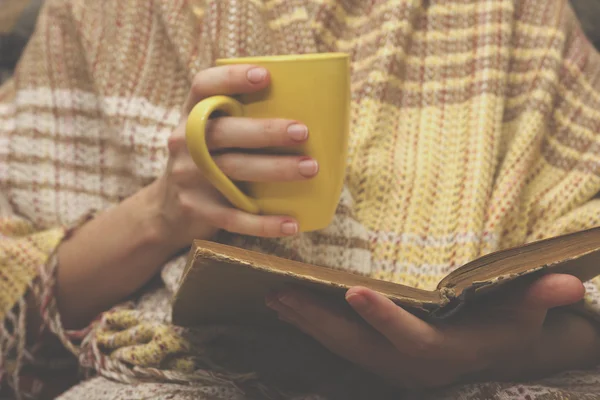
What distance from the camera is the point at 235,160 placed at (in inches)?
19.8

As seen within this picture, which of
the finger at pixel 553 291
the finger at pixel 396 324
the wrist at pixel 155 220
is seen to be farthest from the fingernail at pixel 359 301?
the wrist at pixel 155 220

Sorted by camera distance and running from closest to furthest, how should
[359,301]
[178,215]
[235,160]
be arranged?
[359,301], [235,160], [178,215]

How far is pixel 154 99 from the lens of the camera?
0.74 m

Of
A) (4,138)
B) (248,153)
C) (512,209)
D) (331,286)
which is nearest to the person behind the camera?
(331,286)

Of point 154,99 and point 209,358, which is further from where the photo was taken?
point 154,99

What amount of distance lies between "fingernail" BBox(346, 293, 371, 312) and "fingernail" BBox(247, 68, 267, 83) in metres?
0.19

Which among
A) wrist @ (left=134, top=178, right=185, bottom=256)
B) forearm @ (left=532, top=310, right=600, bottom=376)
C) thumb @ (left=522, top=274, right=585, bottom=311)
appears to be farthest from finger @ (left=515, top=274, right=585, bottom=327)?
wrist @ (left=134, top=178, right=185, bottom=256)

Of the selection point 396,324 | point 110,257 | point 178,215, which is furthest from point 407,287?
point 110,257

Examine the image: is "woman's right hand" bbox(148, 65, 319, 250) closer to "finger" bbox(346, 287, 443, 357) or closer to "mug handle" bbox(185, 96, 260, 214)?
"mug handle" bbox(185, 96, 260, 214)

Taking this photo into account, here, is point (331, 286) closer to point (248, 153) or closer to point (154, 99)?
point (248, 153)

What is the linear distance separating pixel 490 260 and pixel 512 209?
0.87ft

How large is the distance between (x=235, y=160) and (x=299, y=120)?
0.07m

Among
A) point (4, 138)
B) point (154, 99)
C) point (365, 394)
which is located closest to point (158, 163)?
point (154, 99)

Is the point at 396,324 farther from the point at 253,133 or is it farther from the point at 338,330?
the point at 253,133
